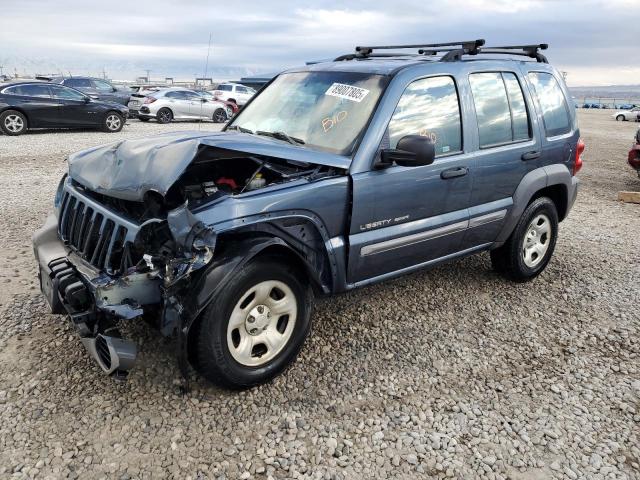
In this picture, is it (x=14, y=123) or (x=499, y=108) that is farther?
(x=14, y=123)

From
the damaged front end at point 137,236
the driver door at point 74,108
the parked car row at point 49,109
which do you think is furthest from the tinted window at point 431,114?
the driver door at point 74,108

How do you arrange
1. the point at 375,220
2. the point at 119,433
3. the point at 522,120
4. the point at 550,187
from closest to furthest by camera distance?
the point at 119,433
the point at 375,220
the point at 522,120
the point at 550,187

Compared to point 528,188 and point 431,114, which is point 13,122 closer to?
point 431,114

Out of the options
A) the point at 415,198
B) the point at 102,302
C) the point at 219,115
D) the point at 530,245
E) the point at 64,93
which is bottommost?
the point at 219,115

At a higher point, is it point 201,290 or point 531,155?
point 531,155

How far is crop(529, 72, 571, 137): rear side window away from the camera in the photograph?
4660mm

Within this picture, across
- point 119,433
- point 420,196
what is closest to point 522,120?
point 420,196

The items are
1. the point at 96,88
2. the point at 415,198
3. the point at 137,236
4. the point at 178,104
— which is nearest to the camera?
the point at 137,236

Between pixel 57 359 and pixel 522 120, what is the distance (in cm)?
401

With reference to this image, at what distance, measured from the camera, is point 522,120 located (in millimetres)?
4457

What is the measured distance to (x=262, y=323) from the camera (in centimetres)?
314

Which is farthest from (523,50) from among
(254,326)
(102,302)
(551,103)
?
(102,302)

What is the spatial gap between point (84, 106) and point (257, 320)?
1470 centimetres

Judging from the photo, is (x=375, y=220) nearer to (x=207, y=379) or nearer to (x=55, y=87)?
(x=207, y=379)
